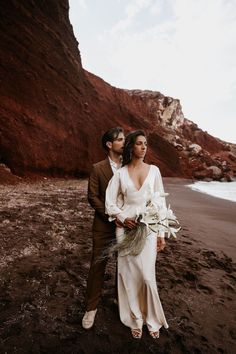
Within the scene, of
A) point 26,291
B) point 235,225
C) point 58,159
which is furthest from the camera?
point 58,159

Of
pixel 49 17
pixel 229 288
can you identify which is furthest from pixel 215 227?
pixel 49 17

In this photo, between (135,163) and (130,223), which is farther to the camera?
(135,163)

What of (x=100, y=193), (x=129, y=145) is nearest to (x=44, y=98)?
(x=100, y=193)

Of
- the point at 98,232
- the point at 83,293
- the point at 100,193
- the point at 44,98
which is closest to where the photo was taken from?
the point at 98,232

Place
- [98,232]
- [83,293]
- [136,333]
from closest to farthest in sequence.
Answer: [136,333]
[98,232]
[83,293]

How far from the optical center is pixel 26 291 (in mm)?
3125

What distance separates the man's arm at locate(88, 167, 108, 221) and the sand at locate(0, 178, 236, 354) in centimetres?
108

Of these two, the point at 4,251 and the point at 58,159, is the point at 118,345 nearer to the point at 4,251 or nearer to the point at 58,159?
the point at 4,251

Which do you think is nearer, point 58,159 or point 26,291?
point 26,291

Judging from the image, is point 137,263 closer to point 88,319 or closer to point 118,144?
point 88,319

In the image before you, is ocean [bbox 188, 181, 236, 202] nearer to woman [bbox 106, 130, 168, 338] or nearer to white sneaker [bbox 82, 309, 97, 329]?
woman [bbox 106, 130, 168, 338]

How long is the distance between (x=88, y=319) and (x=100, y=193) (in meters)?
1.19

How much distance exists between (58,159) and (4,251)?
1234 cm

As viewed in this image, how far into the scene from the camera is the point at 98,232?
2668mm
